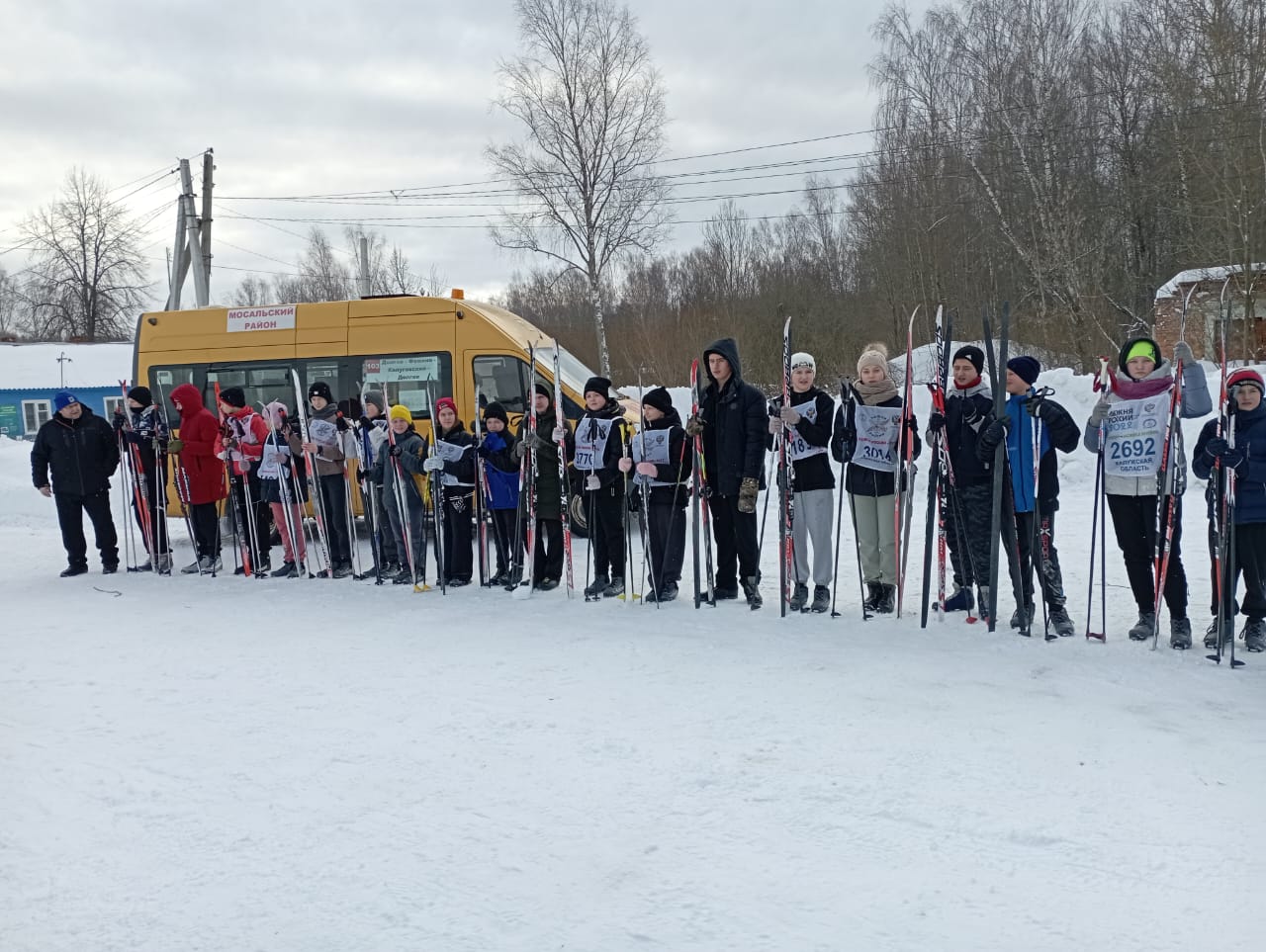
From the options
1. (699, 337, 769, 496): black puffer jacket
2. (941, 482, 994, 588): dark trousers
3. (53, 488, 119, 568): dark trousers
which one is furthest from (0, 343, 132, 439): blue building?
(941, 482, 994, 588): dark trousers

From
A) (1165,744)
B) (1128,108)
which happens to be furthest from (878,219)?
(1165,744)

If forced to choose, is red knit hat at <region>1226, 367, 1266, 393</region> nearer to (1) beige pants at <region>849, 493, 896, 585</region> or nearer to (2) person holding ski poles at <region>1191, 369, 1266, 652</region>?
(2) person holding ski poles at <region>1191, 369, 1266, 652</region>

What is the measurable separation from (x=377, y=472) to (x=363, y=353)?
256 centimetres

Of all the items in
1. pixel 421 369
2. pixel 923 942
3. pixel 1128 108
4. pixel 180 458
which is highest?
pixel 1128 108

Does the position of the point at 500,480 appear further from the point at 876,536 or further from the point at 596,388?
the point at 876,536

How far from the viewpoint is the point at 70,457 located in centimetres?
919

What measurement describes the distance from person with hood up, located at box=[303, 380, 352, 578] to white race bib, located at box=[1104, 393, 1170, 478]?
6.04 metres

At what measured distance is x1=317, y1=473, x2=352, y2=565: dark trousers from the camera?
344 inches

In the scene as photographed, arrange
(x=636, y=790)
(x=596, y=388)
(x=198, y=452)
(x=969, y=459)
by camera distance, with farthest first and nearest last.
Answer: (x=198, y=452), (x=596, y=388), (x=969, y=459), (x=636, y=790)

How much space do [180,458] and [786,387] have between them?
228 inches

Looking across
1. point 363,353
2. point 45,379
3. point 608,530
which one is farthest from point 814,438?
point 45,379

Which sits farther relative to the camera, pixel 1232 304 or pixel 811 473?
pixel 1232 304

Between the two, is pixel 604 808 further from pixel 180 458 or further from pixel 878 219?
pixel 878 219

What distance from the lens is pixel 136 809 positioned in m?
3.75
